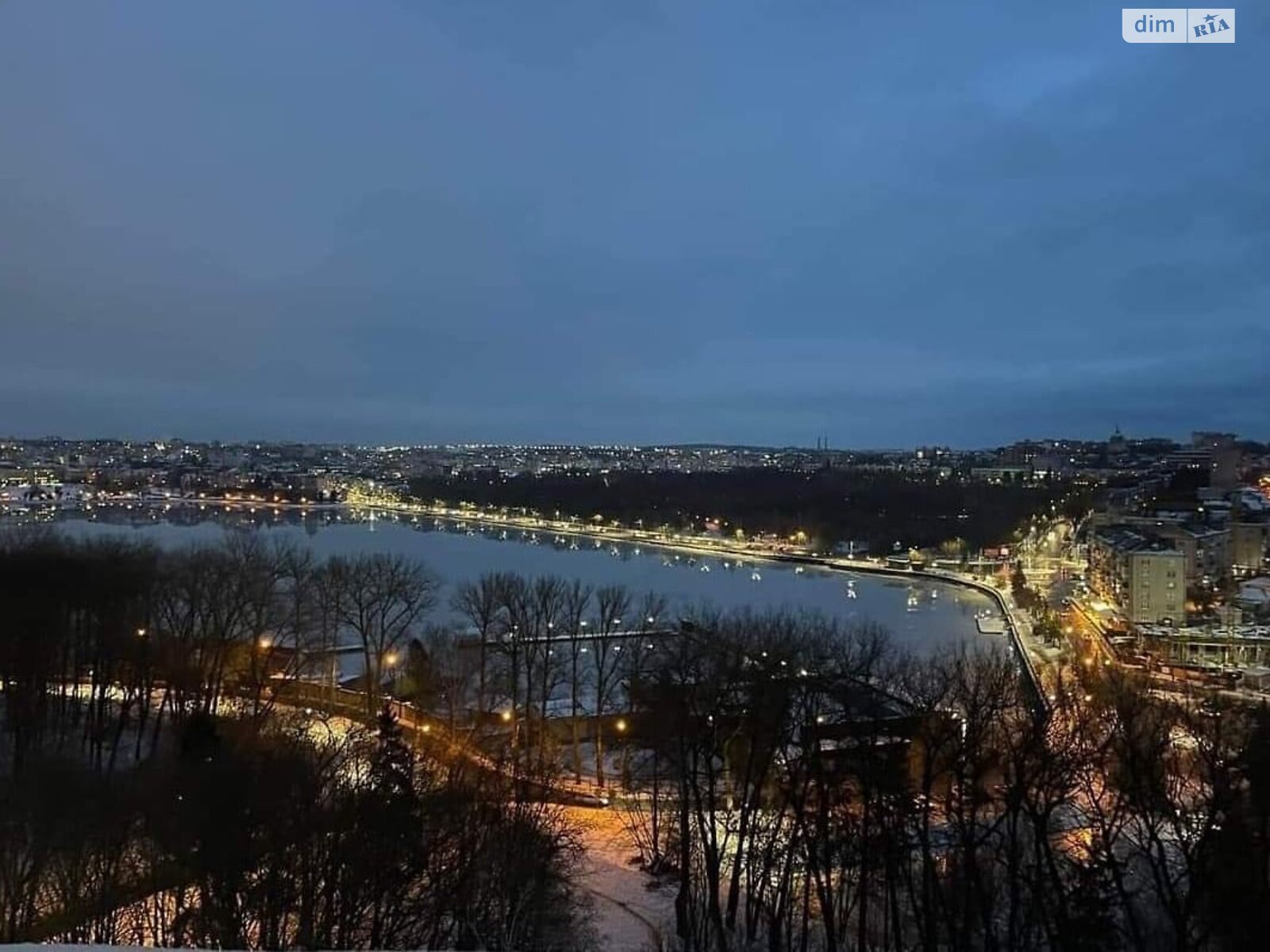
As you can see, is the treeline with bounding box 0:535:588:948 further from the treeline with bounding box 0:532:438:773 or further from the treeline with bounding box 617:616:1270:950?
the treeline with bounding box 617:616:1270:950

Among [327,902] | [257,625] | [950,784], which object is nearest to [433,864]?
[327,902]

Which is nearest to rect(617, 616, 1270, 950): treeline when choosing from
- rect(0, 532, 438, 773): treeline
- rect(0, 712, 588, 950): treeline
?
rect(0, 712, 588, 950): treeline

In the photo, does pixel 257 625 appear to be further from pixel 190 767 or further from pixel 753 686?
pixel 753 686

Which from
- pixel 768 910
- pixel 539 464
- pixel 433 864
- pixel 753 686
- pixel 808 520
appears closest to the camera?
pixel 433 864

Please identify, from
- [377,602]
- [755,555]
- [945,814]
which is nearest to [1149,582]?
[755,555]

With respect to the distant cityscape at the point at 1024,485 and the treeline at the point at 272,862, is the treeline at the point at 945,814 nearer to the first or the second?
the treeline at the point at 272,862

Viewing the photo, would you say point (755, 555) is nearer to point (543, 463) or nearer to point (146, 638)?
point (146, 638)
